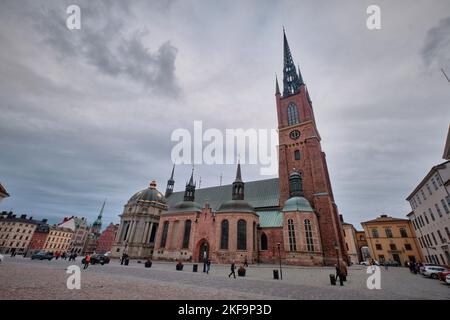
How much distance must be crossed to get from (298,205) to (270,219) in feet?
21.0

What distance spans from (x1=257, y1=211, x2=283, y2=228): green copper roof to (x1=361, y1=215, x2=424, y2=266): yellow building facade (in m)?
31.5

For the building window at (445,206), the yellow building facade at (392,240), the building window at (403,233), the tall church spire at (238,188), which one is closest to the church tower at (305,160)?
the tall church spire at (238,188)

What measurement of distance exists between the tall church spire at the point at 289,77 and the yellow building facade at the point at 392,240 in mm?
39421

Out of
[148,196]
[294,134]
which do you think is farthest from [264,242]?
[148,196]

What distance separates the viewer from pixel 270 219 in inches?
1364

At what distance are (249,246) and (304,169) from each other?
1717cm

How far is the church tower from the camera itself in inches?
1177

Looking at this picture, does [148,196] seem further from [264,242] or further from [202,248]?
[264,242]

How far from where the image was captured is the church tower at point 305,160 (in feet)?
98.1

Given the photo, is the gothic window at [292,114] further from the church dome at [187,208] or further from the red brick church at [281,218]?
the church dome at [187,208]

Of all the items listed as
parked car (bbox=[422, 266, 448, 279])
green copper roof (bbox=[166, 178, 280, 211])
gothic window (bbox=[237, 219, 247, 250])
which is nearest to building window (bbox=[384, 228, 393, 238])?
green copper roof (bbox=[166, 178, 280, 211])

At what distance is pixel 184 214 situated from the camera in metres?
37.9
